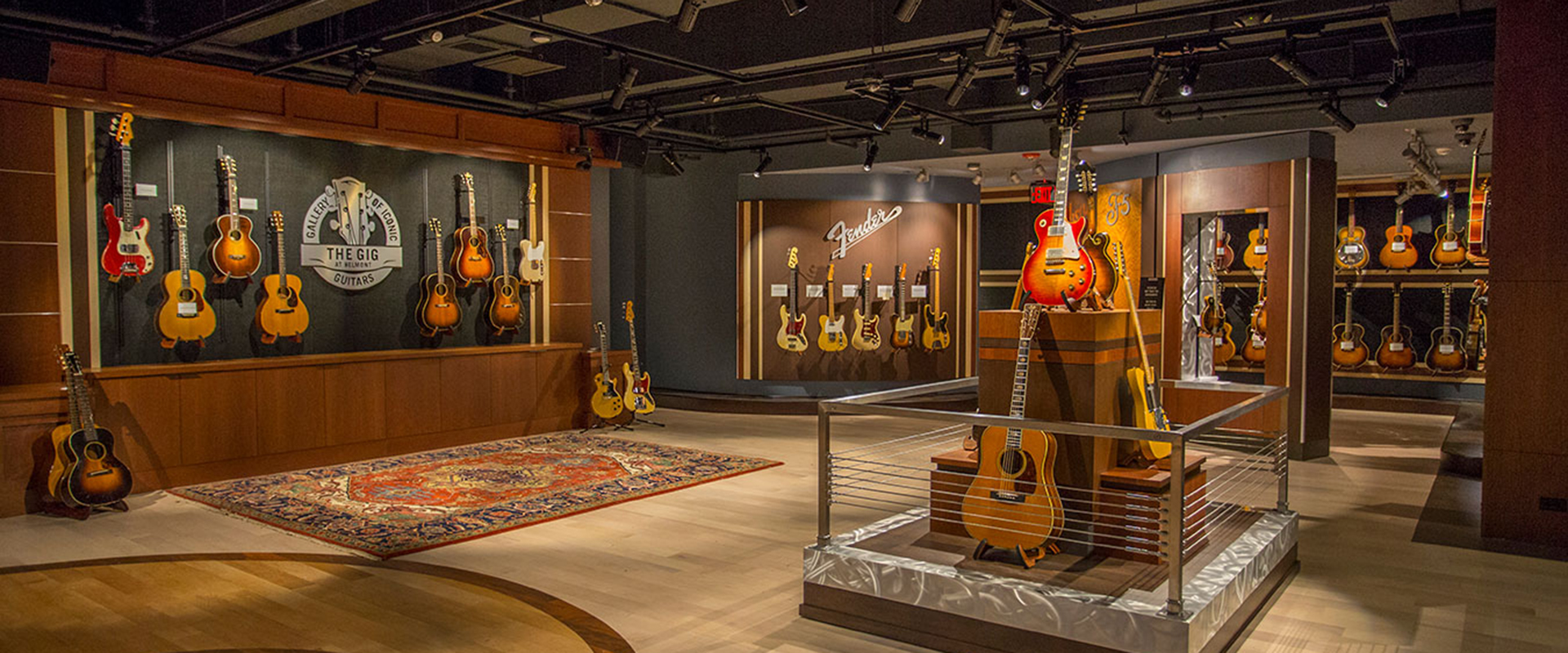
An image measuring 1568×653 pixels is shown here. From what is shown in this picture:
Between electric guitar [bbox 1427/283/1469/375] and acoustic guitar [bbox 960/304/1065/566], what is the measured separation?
31.2ft

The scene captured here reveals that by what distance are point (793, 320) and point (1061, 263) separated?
7093 millimetres

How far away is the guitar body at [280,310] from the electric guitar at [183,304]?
413mm

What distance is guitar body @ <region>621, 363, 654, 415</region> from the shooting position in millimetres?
9609

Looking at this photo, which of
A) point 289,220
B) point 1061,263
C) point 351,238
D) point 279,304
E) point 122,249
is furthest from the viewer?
point 351,238

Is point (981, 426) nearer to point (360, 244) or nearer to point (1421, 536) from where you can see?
point (1421, 536)

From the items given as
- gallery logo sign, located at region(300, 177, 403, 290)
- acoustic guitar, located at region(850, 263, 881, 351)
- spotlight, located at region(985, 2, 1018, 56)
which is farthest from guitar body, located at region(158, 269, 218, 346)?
acoustic guitar, located at region(850, 263, 881, 351)

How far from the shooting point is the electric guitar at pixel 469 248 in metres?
8.69

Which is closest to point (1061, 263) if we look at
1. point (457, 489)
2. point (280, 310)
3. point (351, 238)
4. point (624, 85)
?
point (624, 85)

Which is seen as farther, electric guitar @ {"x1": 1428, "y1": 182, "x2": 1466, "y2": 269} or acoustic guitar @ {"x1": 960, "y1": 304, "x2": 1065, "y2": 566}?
electric guitar @ {"x1": 1428, "y1": 182, "x2": 1466, "y2": 269}

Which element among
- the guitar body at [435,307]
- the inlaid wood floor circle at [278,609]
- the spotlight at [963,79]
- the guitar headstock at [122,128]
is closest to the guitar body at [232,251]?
the guitar headstock at [122,128]

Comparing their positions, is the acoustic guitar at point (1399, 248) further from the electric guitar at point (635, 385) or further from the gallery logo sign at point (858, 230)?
the electric guitar at point (635, 385)

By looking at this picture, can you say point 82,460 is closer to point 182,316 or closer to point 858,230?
point 182,316

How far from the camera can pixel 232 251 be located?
7.12 m

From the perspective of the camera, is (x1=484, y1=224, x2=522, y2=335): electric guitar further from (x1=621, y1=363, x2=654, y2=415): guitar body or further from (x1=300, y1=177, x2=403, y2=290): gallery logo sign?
(x1=621, y1=363, x2=654, y2=415): guitar body
